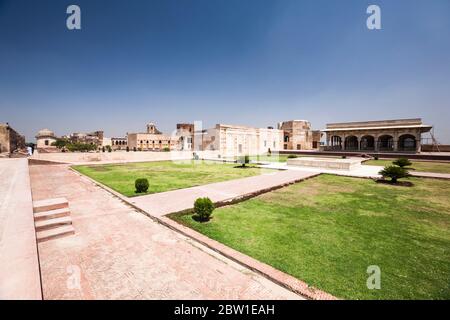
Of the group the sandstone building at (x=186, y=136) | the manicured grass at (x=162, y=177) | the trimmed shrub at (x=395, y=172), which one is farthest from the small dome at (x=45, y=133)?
the trimmed shrub at (x=395, y=172)

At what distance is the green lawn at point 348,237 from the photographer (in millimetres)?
3721

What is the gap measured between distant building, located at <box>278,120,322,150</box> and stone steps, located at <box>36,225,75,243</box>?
48356 mm

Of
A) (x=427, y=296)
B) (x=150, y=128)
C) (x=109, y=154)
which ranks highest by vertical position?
(x=150, y=128)

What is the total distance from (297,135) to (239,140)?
15993mm

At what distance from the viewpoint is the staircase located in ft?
17.7

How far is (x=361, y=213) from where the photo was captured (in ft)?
24.4

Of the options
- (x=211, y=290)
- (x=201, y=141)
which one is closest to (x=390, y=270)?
(x=211, y=290)

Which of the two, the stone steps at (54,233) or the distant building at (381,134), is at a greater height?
the distant building at (381,134)

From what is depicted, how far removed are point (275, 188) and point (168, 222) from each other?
6735 mm

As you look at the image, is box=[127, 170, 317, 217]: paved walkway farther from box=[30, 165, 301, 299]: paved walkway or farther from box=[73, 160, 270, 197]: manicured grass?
box=[30, 165, 301, 299]: paved walkway

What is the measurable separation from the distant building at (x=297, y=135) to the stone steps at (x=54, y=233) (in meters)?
48.4

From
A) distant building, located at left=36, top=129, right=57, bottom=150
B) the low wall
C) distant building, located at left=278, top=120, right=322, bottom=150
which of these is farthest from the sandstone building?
distant building, located at left=36, top=129, right=57, bottom=150

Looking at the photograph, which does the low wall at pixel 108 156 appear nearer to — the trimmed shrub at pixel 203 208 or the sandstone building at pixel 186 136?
the sandstone building at pixel 186 136
